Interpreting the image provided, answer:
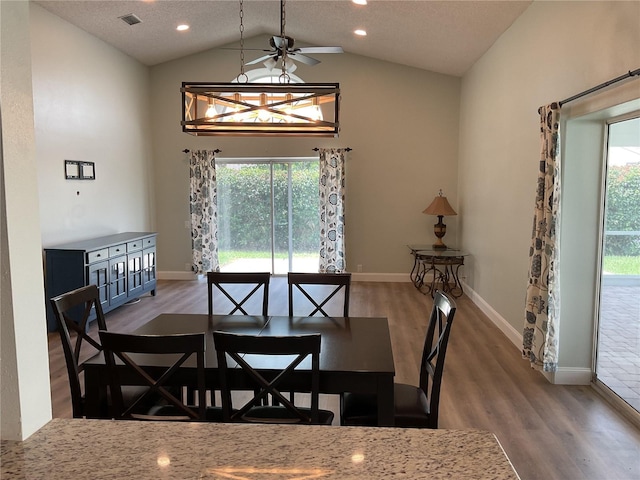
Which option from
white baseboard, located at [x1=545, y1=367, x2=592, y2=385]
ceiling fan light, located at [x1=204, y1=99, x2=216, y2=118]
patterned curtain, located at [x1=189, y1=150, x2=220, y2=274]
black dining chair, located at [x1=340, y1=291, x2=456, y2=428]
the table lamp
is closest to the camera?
black dining chair, located at [x1=340, y1=291, x2=456, y2=428]

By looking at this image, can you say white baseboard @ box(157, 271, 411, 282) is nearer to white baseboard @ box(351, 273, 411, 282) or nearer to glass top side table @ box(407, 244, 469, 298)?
white baseboard @ box(351, 273, 411, 282)

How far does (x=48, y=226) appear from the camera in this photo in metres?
5.27

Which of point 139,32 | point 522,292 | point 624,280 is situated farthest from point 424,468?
point 139,32

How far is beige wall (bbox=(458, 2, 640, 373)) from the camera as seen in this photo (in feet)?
10.5

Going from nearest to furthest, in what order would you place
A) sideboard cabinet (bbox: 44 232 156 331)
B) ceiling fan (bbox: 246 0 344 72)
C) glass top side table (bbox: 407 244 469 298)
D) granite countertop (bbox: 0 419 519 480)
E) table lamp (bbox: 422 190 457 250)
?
1. granite countertop (bbox: 0 419 519 480)
2. ceiling fan (bbox: 246 0 344 72)
3. sideboard cabinet (bbox: 44 232 156 331)
4. glass top side table (bbox: 407 244 469 298)
5. table lamp (bbox: 422 190 457 250)

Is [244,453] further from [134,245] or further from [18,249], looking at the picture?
[134,245]

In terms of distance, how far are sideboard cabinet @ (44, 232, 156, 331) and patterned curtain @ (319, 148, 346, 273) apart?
270 cm

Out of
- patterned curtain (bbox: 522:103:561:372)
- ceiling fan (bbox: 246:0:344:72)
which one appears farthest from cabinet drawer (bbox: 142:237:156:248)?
patterned curtain (bbox: 522:103:561:372)

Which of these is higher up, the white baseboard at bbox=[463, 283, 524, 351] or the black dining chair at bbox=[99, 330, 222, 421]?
the black dining chair at bbox=[99, 330, 222, 421]

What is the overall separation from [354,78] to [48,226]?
16.4ft

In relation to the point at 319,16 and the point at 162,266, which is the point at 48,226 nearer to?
the point at 162,266

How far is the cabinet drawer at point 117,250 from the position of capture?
5.69m

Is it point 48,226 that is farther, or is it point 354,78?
point 354,78

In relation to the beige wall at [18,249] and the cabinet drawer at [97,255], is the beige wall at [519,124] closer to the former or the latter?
the beige wall at [18,249]
